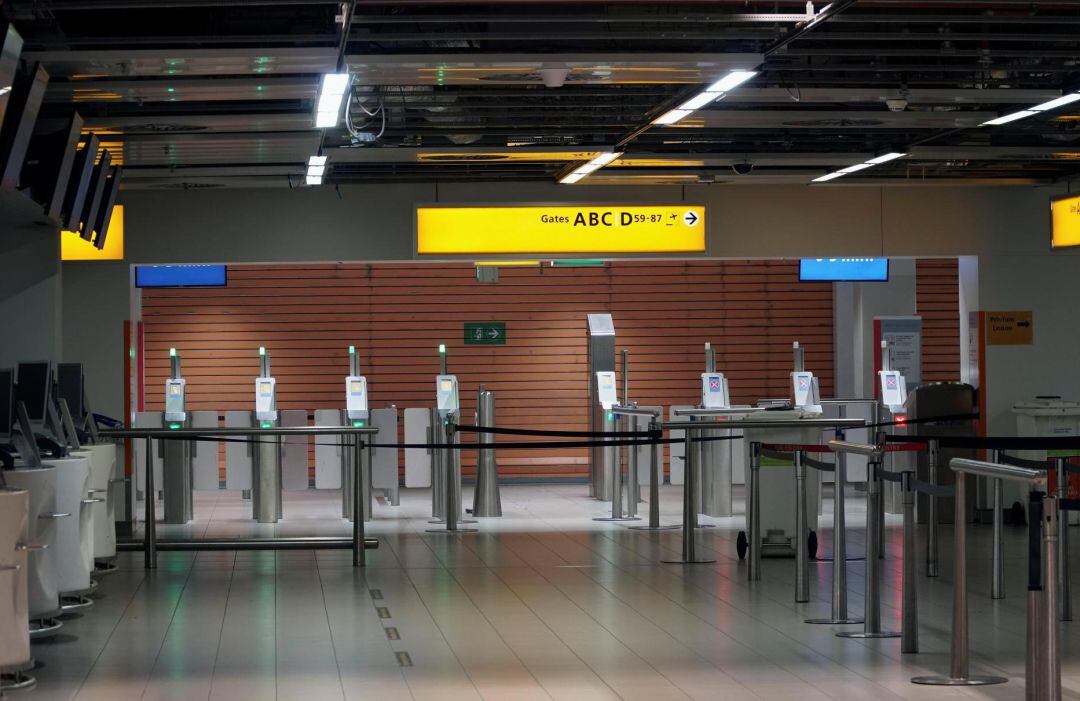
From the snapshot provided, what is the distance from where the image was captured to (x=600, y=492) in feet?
44.3

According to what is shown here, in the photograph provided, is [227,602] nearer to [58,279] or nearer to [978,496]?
[58,279]

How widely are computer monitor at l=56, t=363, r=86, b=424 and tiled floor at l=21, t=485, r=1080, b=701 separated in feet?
3.47

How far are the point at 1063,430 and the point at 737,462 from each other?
3.20 meters

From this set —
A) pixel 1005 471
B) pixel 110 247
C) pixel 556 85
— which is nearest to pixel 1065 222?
pixel 556 85

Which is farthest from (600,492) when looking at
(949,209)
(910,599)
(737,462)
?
(910,599)

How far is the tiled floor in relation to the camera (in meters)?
5.31

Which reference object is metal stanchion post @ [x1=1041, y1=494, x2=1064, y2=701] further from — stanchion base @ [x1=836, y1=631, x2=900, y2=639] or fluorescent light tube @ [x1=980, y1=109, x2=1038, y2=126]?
fluorescent light tube @ [x1=980, y1=109, x2=1038, y2=126]

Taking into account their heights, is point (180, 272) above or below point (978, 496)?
above

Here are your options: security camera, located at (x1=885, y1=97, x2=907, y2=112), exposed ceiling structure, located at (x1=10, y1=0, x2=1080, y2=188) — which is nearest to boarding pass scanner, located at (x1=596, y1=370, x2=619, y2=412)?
exposed ceiling structure, located at (x1=10, y1=0, x2=1080, y2=188)

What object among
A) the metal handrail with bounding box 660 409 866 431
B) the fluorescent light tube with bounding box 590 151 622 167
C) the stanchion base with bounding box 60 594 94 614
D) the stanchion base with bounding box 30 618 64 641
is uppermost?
the fluorescent light tube with bounding box 590 151 622 167

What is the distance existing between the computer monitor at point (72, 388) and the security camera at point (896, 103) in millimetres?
5076

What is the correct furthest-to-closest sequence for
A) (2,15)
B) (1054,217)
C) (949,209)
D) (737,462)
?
1. (737,462)
2. (949,209)
3. (1054,217)
4. (2,15)

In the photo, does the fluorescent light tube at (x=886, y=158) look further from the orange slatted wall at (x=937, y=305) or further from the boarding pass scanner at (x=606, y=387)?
the orange slatted wall at (x=937, y=305)

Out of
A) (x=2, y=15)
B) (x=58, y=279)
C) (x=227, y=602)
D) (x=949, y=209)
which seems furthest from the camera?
(x=949, y=209)
